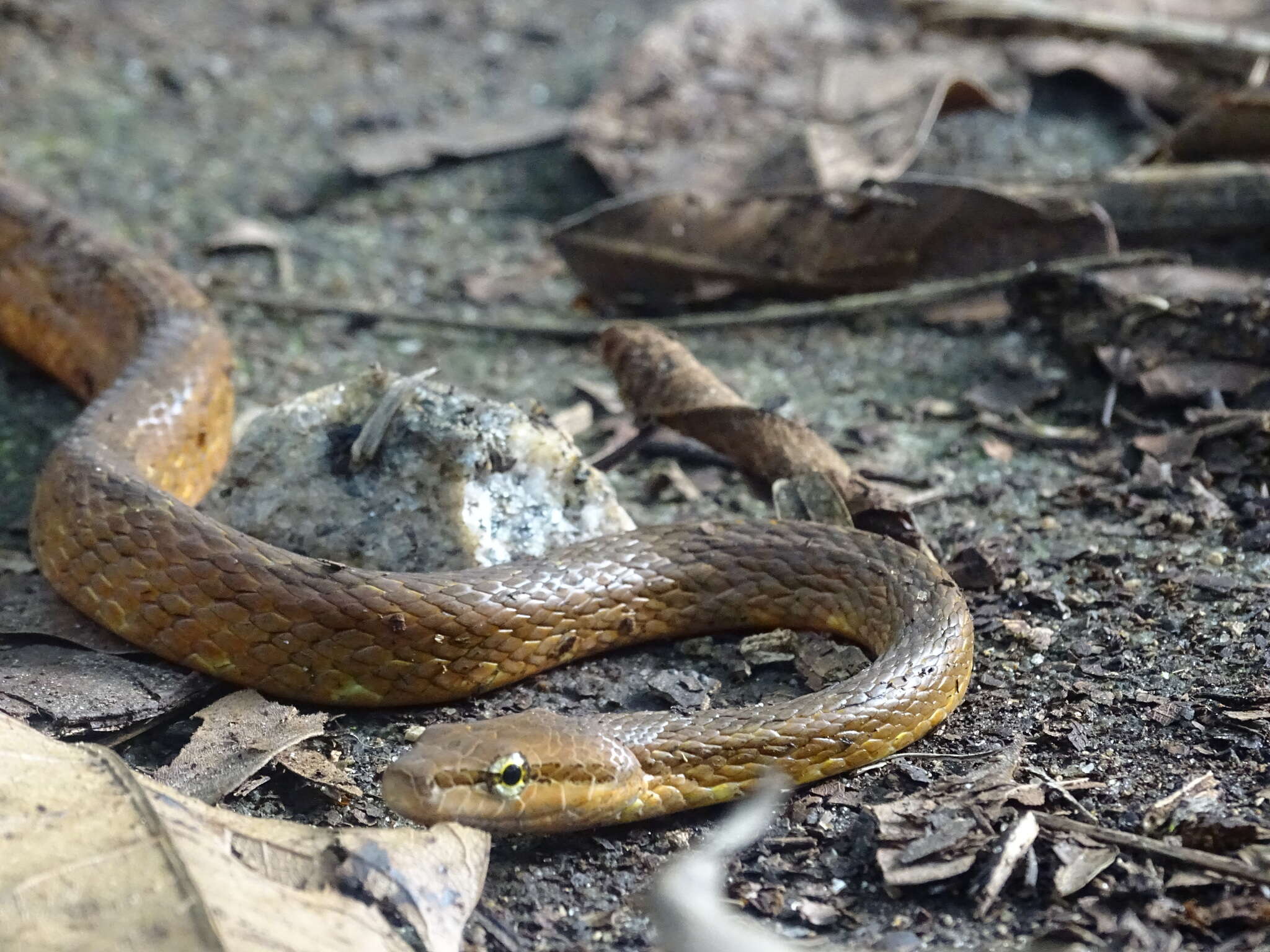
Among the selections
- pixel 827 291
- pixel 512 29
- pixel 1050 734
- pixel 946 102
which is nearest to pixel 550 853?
pixel 1050 734

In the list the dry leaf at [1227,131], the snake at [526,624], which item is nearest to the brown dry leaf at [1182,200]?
the dry leaf at [1227,131]

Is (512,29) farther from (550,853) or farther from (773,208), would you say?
(550,853)

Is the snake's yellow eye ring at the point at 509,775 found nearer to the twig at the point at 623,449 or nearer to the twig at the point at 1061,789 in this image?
the twig at the point at 1061,789

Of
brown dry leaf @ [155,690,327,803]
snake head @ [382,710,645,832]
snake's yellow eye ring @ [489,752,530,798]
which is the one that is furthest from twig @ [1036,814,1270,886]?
brown dry leaf @ [155,690,327,803]

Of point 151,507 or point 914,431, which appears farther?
point 914,431

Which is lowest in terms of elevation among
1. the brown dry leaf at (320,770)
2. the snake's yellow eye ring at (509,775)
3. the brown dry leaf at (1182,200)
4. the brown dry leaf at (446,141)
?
the brown dry leaf at (320,770)

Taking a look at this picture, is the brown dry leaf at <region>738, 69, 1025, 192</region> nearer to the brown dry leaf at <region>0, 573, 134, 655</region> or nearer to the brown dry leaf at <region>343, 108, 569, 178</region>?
the brown dry leaf at <region>343, 108, 569, 178</region>
